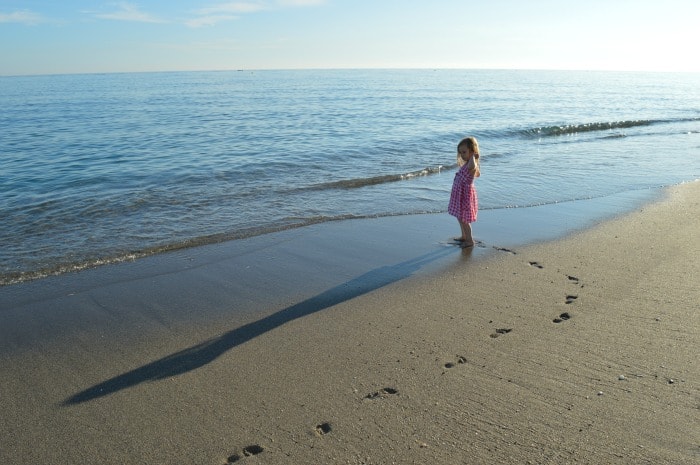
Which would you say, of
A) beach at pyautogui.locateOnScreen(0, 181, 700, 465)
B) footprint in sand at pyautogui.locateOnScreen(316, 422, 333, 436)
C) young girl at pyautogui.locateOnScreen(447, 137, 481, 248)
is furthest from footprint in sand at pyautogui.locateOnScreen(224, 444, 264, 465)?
Result: young girl at pyautogui.locateOnScreen(447, 137, 481, 248)

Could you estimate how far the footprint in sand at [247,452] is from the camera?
10.2 feet

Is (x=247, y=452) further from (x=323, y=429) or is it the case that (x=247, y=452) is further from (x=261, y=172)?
(x=261, y=172)

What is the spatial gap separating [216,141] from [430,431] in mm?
17580

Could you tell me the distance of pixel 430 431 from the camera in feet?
10.8

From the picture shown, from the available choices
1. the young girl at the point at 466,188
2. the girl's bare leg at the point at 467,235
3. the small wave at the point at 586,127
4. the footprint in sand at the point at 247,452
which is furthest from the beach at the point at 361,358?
the small wave at the point at 586,127

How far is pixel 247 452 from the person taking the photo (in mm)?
3164

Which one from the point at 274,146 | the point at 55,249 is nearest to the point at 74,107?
the point at 274,146

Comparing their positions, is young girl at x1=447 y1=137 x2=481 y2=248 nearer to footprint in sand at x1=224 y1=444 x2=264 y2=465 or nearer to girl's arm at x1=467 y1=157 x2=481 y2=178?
girl's arm at x1=467 y1=157 x2=481 y2=178

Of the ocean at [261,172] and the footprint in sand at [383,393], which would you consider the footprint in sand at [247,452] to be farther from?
the ocean at [261,172]

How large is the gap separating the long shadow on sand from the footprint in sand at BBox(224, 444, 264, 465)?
1192 mm

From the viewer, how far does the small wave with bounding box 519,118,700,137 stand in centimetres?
2330

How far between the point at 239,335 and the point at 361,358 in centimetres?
127

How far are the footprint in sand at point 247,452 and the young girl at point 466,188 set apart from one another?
489 cm

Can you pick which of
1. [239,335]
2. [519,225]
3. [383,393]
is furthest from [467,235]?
[383,393]
